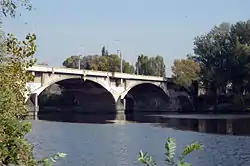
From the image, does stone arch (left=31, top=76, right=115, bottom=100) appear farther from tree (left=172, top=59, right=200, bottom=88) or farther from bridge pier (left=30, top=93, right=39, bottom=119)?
tree (left=172, top=59, right=200, bottom=88)

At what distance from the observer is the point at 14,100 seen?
1252 cm

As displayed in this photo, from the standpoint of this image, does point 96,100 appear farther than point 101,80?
Yes

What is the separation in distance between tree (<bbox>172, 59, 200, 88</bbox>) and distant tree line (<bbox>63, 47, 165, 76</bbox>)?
21156 millimetres

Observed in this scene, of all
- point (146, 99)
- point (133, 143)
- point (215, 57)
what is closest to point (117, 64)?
point (146, 99)

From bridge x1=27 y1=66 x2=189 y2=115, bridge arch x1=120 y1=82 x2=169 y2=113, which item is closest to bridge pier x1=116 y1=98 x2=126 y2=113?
bridge x1=27 y1=66 x2=189 y2=115

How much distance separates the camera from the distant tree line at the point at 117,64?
10744 cm

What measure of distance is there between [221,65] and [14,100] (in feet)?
239

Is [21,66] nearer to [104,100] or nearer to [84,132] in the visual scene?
[84,132]

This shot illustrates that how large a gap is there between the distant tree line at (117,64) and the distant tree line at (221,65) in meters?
20.3

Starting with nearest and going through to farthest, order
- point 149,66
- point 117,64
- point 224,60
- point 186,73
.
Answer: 1. point 224,60
2. point 186,73
3. point 117,64
4. point 149,66

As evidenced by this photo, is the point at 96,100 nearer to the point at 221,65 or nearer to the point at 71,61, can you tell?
the point at 221,65

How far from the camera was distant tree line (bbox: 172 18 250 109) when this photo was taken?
79.3 m

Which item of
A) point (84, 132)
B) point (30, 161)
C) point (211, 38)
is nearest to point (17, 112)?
point (30, 161)

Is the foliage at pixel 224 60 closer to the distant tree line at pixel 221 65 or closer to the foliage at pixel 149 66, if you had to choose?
the distant tree line at pixel 221 65
